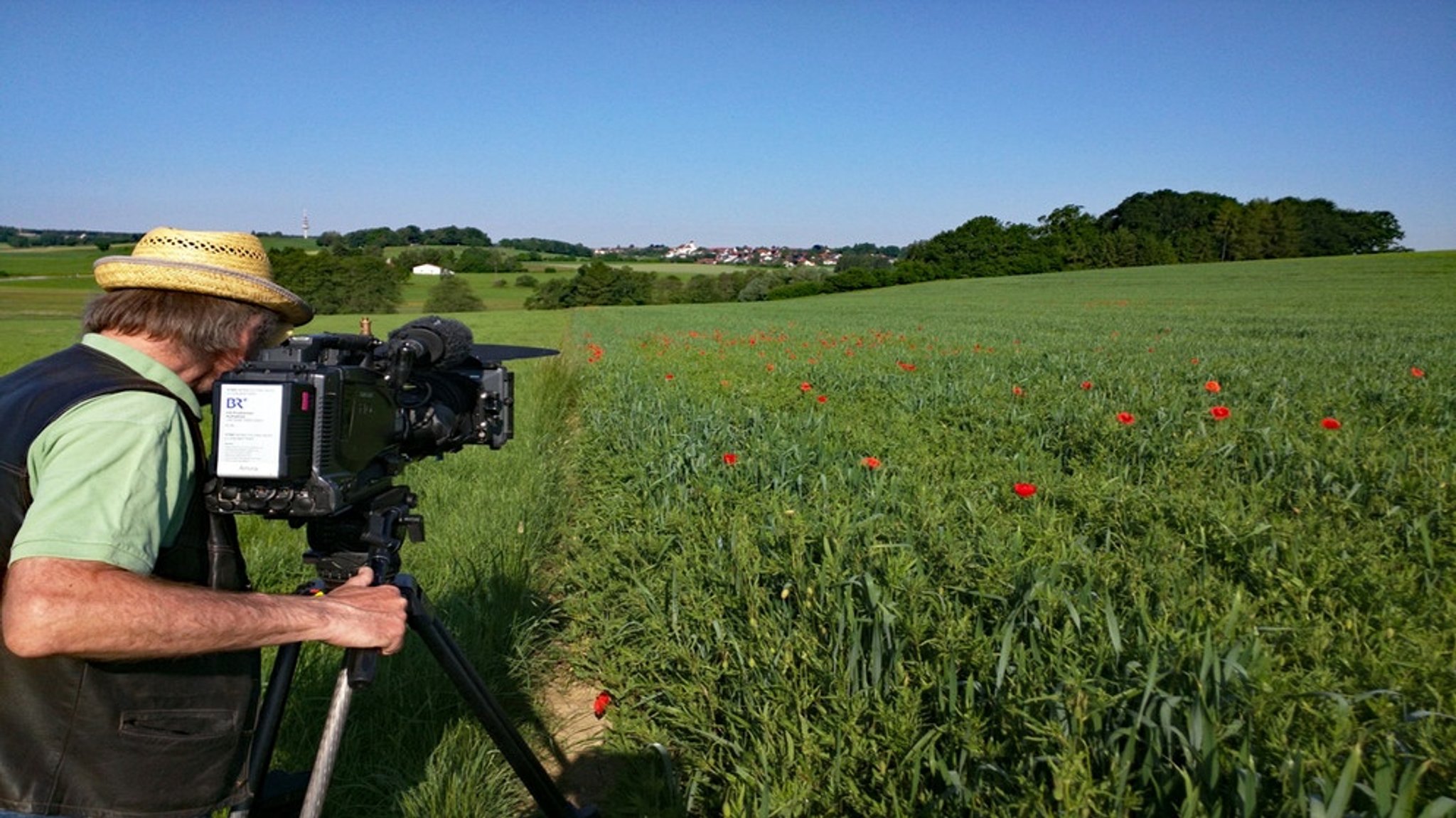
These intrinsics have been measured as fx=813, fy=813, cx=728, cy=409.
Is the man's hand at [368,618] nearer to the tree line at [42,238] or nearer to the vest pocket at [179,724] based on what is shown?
the vest pocket at [179,724]

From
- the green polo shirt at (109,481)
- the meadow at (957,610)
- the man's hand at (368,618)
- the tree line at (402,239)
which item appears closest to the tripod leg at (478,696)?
the man's hand at (368,618)

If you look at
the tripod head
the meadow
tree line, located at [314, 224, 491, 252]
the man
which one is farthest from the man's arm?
tree line, located at [314, 224, 491, 252]

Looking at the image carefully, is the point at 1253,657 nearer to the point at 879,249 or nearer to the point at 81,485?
the point at 81,485

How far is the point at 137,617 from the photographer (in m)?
1.35

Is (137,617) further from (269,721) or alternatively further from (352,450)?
(269,721)

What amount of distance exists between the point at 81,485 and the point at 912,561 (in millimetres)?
1962

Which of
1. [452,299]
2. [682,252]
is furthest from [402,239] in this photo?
[682,252]

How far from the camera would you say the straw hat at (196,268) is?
1.58m

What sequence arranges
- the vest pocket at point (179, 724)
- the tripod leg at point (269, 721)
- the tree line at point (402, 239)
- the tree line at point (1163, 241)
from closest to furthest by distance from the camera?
1. the vest pocket at point (179, 724)
2. the tripod leg at point (269, 721)
3. the tree line at point (402, 239)
4. the tree line at point (1163, 241)

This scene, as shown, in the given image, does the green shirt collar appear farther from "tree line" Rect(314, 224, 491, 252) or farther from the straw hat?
"tree line" Rect(314, 224, 491, 252)

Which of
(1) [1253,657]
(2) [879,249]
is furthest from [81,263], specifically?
(2) [879,249]

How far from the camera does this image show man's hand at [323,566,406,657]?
63.0 inches

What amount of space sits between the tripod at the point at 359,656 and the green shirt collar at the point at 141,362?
43 centimetres

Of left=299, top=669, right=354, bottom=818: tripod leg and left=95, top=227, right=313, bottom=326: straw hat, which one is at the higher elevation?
left=95, top=227, right=313, bottom=326: straw hat
